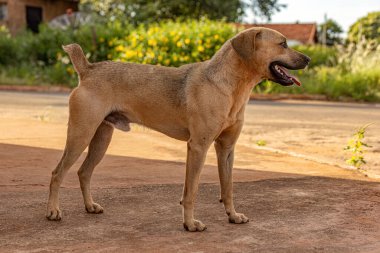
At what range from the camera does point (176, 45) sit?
18.6 m

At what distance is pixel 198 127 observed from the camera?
4.36 m

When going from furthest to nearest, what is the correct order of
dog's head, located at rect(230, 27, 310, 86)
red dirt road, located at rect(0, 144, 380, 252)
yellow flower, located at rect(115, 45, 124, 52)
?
yellow flower, located at rect(115, 45, 124, 52)
dog's head, located at rect(230, 27, 310, 86)
red dirt road, located at rect(0, 144, 380, 252)

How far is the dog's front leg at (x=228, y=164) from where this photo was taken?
462 cm

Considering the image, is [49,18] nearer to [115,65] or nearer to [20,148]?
[20,148]

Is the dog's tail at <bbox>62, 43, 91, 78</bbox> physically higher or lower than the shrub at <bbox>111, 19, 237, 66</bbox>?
higher

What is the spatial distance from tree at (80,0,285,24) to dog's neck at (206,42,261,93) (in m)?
26.1

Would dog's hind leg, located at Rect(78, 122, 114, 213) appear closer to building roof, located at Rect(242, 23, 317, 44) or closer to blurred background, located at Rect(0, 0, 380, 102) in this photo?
blurred background, located at Rect(0, 0, 380, 102)

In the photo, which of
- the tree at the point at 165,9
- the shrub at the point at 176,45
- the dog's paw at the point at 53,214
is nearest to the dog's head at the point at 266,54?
the dog's paw at the point at 53,214

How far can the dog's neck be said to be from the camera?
14.6ft

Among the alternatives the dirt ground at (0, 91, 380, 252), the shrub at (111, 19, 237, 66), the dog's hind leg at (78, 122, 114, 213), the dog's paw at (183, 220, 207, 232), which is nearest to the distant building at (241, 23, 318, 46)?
the shrub at (111, 19, 237, 66)

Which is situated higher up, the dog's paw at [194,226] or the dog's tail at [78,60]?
the dog's tail at [78,60]

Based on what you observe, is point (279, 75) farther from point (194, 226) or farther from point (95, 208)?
point (95, 208)

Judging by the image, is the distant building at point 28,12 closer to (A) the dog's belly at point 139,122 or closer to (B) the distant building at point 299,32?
(B) the distant building at point 299,32

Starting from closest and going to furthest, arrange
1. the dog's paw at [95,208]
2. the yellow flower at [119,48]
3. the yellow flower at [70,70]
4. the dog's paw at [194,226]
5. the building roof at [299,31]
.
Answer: the dog's paw at [194,226], the dog's paw at [95,208], the yellow flower at [119,48], the yellow flower at [70,70], the building roof at [299,31]
